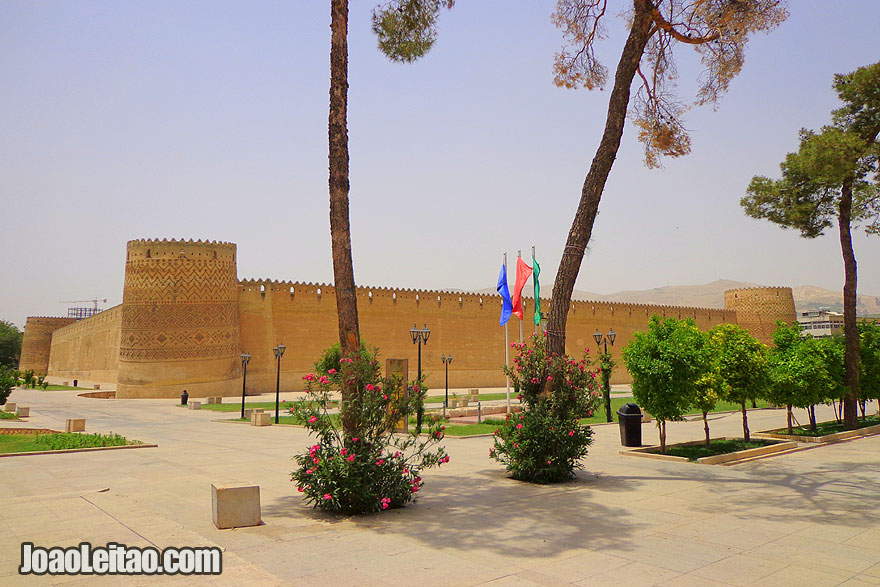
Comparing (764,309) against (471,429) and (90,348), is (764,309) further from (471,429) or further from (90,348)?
(90,348)

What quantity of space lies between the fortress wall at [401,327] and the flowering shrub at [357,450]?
23583 millimetres

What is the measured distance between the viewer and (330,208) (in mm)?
6426

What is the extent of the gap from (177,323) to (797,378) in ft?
79.6

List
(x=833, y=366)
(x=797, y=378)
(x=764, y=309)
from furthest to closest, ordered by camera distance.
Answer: (x=764, y=309) → (x=833, y=366) → (x=797, y=378)

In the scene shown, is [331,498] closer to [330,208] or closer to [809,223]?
[330,208]

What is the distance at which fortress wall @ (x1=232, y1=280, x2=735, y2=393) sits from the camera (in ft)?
95.1

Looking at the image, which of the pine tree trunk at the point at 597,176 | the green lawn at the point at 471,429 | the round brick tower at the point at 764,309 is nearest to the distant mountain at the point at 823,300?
the round brick tower at the point at 764,309

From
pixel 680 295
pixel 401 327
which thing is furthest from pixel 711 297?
pixel 401 327

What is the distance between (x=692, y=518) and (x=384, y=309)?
26704 mm

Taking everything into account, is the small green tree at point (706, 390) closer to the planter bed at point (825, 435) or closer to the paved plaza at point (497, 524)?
the paved plaza at point (497, 524)

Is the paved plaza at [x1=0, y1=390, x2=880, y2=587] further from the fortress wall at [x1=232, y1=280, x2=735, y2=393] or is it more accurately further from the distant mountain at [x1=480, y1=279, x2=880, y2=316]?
the distant mountain at [x1=480, y1=279, x2=880, y2=316]

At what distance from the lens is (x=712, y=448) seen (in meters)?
9.80

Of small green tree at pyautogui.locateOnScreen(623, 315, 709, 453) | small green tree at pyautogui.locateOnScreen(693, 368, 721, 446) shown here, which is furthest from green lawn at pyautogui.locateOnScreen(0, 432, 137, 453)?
small green tree at pyautogui.locateOnScreen(693, 368, 721, 446)

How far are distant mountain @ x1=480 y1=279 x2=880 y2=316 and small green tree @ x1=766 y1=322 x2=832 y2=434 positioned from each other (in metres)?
127
